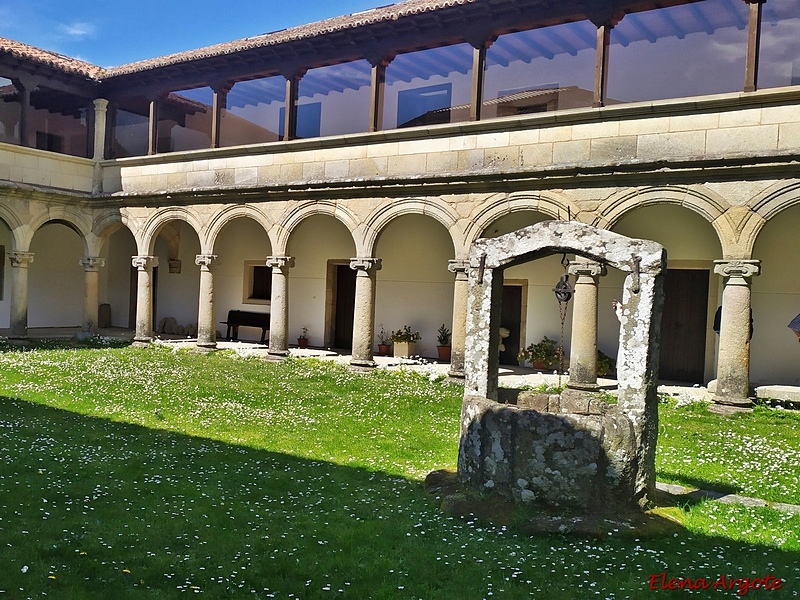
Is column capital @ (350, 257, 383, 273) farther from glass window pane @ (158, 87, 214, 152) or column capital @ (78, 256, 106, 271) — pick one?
glass window pane @ (158, 87, 214, 152)

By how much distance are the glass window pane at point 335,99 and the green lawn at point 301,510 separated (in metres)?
8.58

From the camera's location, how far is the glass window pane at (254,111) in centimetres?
1650

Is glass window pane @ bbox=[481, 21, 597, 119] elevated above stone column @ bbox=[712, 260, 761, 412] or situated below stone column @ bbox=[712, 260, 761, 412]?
above

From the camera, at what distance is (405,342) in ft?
50.6

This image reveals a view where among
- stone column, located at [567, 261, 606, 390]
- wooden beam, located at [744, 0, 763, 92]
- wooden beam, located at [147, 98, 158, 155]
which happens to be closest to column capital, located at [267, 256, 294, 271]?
wooden beam, located at [147, 98, 158, 155]

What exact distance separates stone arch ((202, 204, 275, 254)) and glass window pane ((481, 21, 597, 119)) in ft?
17.5

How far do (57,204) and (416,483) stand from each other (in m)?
13.5

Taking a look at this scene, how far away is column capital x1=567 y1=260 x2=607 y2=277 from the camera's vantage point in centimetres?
1064

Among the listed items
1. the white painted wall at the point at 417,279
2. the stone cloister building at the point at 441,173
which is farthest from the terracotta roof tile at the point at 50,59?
the white painted wall at the point at 417,279

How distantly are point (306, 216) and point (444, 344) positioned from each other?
3969 mm

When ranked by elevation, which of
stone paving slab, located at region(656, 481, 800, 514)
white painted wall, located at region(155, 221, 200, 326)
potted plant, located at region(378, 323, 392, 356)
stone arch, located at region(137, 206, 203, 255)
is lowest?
stone paving slab, located at region(656, 481, 800, 514)

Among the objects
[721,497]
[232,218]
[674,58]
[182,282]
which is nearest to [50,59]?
[232,218]

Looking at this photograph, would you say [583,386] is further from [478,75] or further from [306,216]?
[306,216]

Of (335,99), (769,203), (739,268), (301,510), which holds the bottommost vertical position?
(301,510)
